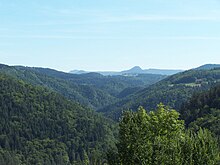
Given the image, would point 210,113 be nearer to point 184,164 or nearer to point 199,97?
point 199,97

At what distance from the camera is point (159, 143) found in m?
36.8

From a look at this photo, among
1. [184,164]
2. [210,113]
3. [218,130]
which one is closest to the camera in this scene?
[184,164]

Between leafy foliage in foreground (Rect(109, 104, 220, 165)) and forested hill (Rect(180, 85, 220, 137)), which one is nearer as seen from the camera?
leafy foliage in foreground (Rect(109, 104, 220, 165))

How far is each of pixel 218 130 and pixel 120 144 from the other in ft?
260

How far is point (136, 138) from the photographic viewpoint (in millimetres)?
39219

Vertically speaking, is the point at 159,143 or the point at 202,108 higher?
the point at 159,143

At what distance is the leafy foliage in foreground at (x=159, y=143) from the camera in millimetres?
36156

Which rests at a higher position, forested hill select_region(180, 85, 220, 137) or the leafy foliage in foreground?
the leafy foliage in foreground

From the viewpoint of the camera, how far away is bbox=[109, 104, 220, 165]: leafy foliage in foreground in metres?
36.2

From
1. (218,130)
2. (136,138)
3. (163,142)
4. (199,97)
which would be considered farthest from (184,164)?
(199,97)

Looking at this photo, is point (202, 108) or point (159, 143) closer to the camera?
point (159, 143)

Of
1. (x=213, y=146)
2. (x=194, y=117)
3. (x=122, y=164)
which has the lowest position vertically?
(x=194, y=117)

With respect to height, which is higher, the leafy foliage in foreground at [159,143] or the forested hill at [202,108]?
the leafy foliage in foreground at [159,143]

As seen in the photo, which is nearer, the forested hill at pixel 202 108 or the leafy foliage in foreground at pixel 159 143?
the leafy foliage in foreground at pixel 159 143
